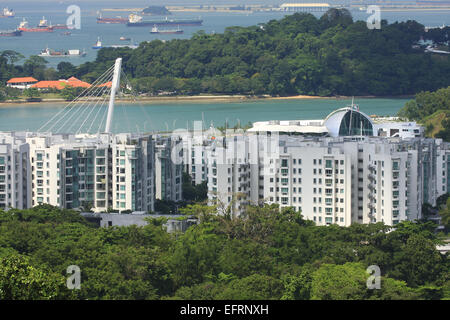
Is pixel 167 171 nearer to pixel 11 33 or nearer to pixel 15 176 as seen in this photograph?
pixel 15 176

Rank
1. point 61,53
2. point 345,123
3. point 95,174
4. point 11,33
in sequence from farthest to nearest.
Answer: point 11,33
point 61,53
point 345,123
point 95,174

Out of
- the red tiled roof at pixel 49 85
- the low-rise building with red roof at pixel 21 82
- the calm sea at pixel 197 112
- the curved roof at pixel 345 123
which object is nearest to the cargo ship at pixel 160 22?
the low-rise building with red roof at pixel 21 82

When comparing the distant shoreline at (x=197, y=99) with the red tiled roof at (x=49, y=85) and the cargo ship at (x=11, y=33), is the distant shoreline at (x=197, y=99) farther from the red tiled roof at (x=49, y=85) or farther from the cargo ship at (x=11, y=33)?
the cargo ship at (x=11, y=33)

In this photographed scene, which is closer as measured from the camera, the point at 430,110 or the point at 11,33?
the point at 430,110

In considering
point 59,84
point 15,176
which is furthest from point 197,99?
point 15,176

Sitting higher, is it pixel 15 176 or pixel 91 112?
pixel 91 112

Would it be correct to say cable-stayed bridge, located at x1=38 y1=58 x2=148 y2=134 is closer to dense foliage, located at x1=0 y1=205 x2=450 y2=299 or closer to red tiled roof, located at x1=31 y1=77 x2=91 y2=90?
red tiled roof, located at x1=31 y1=77 x2=91 y2=90
